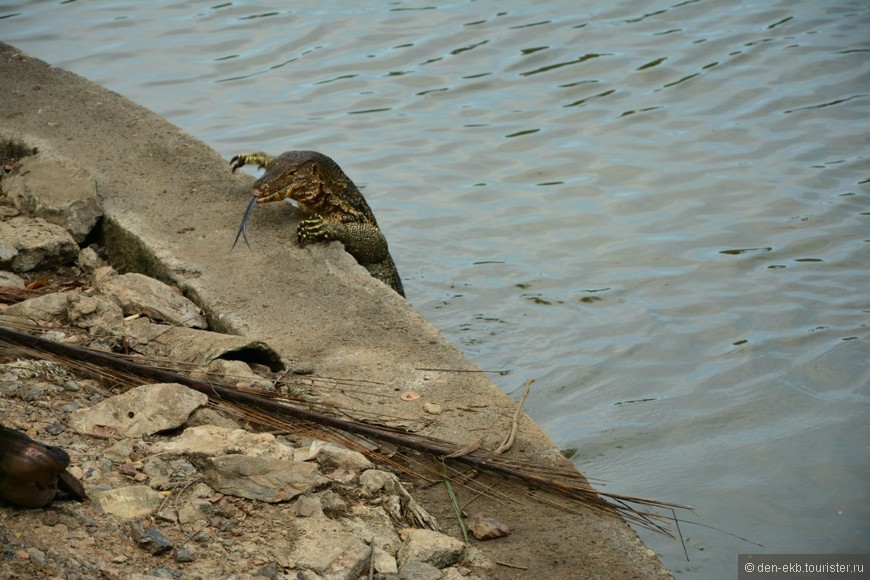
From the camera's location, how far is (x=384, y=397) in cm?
370

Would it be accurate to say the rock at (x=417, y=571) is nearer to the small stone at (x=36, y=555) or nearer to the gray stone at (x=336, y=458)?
the gray stone at (x=336, y=458)

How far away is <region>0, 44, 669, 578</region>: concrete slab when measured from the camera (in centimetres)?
313

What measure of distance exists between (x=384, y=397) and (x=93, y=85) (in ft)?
12.8

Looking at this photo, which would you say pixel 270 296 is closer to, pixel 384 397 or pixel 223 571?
pixel 384 397

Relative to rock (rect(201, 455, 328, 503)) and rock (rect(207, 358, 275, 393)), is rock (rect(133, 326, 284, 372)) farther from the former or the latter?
rock (rect(201, 455, 328, 503))

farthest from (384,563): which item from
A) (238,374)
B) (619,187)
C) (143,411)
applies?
(619,187)

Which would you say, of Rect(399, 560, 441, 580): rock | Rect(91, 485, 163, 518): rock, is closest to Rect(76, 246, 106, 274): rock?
Rect(91, 485, 163, 518): rock

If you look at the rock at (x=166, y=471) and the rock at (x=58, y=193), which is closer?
the rock at (x=166, y=471)

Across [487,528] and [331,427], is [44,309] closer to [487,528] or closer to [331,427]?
[331,427]

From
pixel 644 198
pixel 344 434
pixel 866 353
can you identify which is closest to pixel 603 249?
pixel 644 198

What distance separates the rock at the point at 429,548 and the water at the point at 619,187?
1415mm

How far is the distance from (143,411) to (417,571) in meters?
1.02

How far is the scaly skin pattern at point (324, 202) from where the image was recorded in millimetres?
4961

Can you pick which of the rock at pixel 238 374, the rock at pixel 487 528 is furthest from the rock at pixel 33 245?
the rock at pixel 487 528
